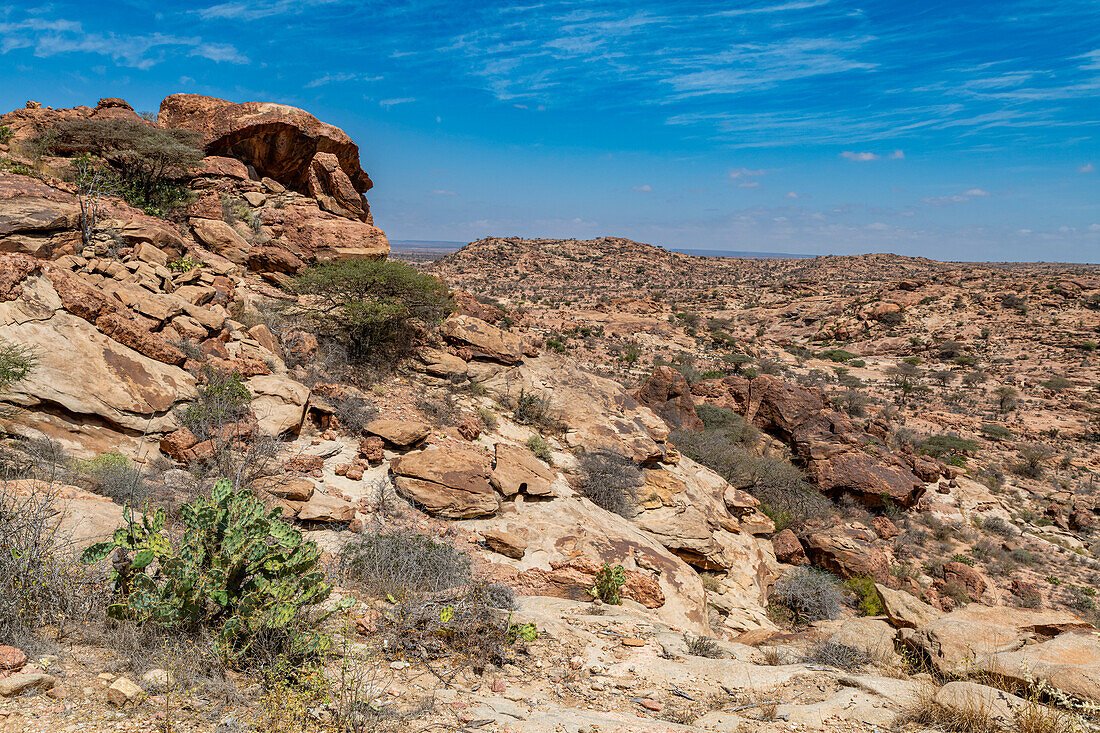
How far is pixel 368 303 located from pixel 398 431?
12.8ft

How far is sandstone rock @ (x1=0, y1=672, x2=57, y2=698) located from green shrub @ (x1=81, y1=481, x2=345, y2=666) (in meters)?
0.56

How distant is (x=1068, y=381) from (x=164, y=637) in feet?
123

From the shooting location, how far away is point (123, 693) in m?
2.79

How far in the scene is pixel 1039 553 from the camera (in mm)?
13266

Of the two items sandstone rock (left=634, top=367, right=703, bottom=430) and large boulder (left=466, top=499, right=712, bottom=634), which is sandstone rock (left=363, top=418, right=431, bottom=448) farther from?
sandstone rock (left=634, top=367, right=703, bottom=430)

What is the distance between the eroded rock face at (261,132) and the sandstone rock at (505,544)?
13233mm

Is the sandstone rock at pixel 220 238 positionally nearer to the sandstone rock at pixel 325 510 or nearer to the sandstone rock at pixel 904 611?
the sandstone rock at pixel 325 510

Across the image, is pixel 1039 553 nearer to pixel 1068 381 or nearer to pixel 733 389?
pixel 733 389

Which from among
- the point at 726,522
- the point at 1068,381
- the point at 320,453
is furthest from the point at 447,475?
the point at 1068,381

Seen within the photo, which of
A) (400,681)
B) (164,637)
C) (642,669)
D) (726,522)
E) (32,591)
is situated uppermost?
(32,591)

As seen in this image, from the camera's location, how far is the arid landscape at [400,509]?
3.38m

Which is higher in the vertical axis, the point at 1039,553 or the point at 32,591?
the point at 32,591

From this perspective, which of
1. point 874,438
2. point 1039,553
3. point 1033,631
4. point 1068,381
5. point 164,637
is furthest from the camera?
point 1068,381

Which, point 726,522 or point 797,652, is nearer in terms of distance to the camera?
point 797,652
